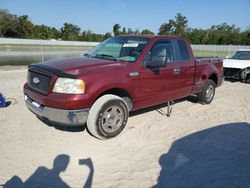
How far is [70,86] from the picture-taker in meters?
4.61

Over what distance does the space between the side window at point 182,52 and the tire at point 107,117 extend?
2.24 metres

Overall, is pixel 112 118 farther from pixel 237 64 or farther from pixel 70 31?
pixel 70 31

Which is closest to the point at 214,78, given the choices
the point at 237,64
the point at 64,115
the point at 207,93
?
the point at 207,93

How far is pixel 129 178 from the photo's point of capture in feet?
12.5

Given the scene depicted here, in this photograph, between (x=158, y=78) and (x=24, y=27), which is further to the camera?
(x=24, y=27)

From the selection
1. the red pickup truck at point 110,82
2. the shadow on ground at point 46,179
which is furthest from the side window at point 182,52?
the shadow on ground at point 46,179

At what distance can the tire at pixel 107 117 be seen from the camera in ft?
15.8

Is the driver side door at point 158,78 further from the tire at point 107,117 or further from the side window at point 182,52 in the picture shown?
the tire at point 107,117

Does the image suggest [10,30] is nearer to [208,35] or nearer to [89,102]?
[208,35]

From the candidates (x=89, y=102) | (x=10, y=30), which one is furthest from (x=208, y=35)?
(x=89, y=102)

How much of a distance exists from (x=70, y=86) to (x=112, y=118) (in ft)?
3.47

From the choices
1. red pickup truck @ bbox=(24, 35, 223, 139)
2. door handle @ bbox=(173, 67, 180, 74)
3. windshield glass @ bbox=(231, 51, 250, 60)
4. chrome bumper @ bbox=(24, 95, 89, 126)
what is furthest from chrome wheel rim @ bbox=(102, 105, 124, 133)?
windshield glass @ bbox=(231, 51, 250, 60)

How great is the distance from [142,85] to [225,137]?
193 cm

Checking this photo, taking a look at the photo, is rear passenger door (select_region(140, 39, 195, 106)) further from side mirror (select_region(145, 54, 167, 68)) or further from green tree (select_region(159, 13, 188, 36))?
green tree (select_region(159, 13, 188, 36))
